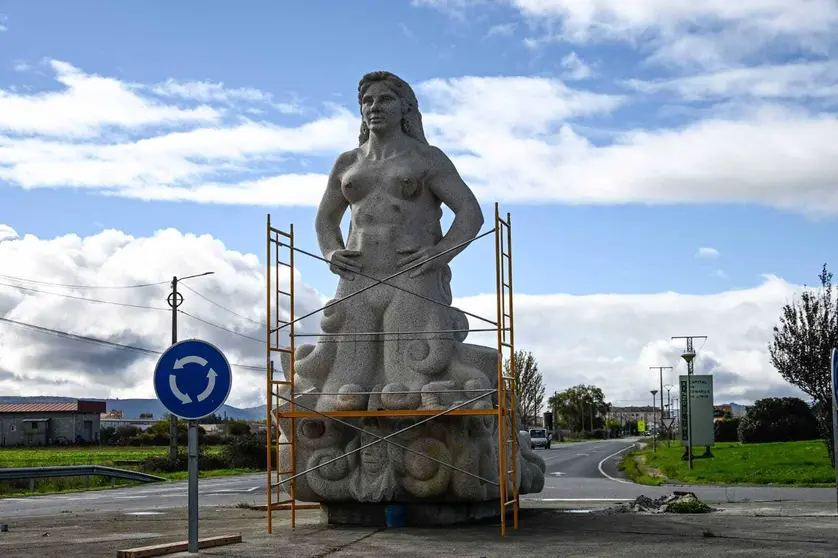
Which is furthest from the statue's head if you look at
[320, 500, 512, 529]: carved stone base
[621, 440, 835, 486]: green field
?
[621, 440, 835, 486]: green field

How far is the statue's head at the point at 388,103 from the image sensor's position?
13.2 m

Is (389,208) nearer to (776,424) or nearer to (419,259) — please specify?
(419,259)

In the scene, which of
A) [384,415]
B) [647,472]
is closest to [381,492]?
[384,415]

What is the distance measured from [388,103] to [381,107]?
0.11 metres

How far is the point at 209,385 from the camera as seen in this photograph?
8930mm

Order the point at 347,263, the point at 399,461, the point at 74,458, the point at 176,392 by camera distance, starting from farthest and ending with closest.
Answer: the point at 74,458 < the point at 347,263 < the point at 399,461 < the point at 176,392

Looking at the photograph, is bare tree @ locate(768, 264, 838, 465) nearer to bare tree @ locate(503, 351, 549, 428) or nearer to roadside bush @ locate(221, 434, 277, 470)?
roadside bush @ locate(221, 434, 277, 470)

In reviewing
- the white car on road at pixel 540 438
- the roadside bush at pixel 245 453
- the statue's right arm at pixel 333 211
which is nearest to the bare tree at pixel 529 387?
the white car on road at pixel 540 438

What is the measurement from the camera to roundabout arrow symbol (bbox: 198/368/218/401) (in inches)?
350

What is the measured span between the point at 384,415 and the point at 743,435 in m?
47.4

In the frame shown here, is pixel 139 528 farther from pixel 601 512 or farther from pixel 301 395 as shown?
pixel 601 512

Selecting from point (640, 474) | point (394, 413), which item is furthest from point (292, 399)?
point (640, 474)

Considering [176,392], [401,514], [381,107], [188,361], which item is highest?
[381,107]

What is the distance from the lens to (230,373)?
355 inches
